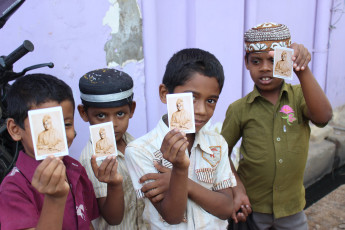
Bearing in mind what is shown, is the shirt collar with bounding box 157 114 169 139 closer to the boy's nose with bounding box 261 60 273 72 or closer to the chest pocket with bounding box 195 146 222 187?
the chest pocket with bounding box 195 146 222 187

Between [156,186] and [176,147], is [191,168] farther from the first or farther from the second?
[176,147]

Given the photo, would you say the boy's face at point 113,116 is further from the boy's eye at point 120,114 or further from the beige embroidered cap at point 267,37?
the beige embroidered cap at point 267,37

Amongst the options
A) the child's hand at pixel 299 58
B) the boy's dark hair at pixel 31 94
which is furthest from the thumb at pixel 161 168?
the child's hand at pixel 299 58

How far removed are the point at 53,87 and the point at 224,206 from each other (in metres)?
0.93

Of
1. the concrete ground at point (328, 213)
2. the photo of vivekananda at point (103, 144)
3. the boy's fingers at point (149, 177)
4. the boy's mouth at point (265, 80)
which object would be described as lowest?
the concrete ground at point (328, 213)

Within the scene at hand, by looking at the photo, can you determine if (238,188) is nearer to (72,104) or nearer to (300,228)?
(300,228)

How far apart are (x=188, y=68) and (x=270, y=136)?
0.85 m

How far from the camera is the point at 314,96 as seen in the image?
193cm

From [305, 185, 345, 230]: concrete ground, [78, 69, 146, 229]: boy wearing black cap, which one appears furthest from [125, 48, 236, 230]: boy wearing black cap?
[305, 185, 345, 230]: concrete ground

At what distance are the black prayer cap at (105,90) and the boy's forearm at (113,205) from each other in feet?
1.48

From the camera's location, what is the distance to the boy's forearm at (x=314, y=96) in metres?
1.91

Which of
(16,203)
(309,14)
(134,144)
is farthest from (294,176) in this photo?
(309,14)

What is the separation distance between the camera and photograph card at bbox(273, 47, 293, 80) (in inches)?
70.9

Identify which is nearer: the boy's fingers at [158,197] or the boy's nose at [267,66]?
the boy's fingers at [158,197]
